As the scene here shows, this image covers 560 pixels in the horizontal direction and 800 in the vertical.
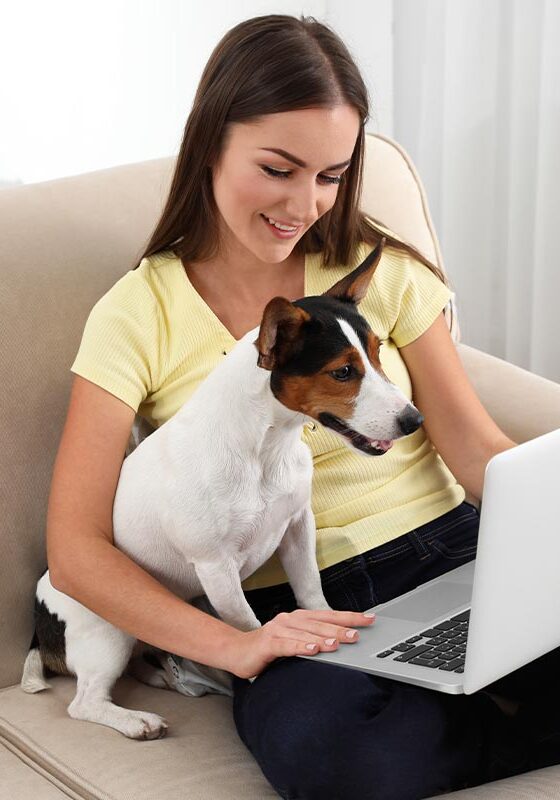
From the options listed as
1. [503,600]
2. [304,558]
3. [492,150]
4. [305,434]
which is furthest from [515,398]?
[492,150]

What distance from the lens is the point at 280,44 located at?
4.57ft

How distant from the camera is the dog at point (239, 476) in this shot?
1.18 metres

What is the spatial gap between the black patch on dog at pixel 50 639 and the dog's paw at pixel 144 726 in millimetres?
160

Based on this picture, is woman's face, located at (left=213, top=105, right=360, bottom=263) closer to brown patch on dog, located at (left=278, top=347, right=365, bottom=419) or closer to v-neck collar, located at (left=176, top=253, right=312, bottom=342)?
v-neck collar, located at (left=176, top=253, right=312, bottom=342)

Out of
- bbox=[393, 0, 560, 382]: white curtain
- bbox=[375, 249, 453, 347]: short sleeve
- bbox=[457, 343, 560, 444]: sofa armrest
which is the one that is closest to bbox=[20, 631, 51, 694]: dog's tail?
bbox=[375, 249, 453, 347]: short sleeve

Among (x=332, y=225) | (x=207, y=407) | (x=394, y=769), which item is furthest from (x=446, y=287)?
(x=394, y=769)

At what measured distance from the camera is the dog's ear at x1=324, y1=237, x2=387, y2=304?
1.27 meters

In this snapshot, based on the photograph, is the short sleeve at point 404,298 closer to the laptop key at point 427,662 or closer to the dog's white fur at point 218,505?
the dog's white fur at point 218,505

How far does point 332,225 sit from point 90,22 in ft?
5.58

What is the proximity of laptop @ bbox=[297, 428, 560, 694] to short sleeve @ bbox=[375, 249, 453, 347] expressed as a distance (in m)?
0.51

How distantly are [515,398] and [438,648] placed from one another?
69 cm

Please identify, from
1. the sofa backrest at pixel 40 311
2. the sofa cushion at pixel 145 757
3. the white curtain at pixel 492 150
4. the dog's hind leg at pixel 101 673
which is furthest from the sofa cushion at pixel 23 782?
the white curtain at pixel 492 150

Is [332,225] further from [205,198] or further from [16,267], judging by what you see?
[16,267]

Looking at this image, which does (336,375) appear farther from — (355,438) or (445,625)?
(445,625)
